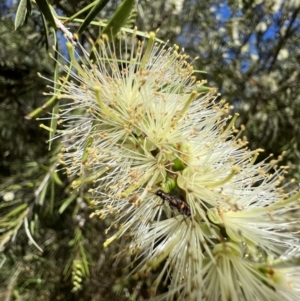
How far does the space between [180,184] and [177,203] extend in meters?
0.03

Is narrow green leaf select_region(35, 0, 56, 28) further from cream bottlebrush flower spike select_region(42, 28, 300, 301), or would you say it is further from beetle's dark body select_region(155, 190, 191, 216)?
beetle's dark body select_region(155, 190, 191, 216)

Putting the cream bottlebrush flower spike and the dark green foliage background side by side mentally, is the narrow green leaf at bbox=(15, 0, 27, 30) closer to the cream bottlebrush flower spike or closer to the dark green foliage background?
the cream bottlebrush flower spike

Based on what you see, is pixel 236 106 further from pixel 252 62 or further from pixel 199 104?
pixel 199 104

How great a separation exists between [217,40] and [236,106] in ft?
1.84

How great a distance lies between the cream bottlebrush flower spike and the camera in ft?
2.67

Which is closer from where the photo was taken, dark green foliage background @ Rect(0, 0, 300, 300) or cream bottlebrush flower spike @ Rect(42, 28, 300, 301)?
cream bottlebrush flower spike @ Rect(42, 28, 300, 301)

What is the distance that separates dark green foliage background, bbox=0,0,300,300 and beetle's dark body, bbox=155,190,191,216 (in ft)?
1.91

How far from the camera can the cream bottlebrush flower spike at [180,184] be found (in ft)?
2.67

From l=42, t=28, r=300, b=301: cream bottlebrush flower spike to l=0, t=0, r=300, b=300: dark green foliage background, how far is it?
540mm

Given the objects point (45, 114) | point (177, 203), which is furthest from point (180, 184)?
point (45, 114)

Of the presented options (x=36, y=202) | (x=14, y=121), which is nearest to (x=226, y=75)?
(x=14, y=121)

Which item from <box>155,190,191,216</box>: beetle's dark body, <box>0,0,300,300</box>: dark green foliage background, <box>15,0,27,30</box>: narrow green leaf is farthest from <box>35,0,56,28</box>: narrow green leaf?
<box>0,0,300,300</box>: dark green foliage background

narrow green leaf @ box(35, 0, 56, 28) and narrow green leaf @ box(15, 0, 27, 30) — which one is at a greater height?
narrow green leaf @ box(35, 0, 56, 28)

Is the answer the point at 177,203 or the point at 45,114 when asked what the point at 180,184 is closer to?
the point at 177,203
